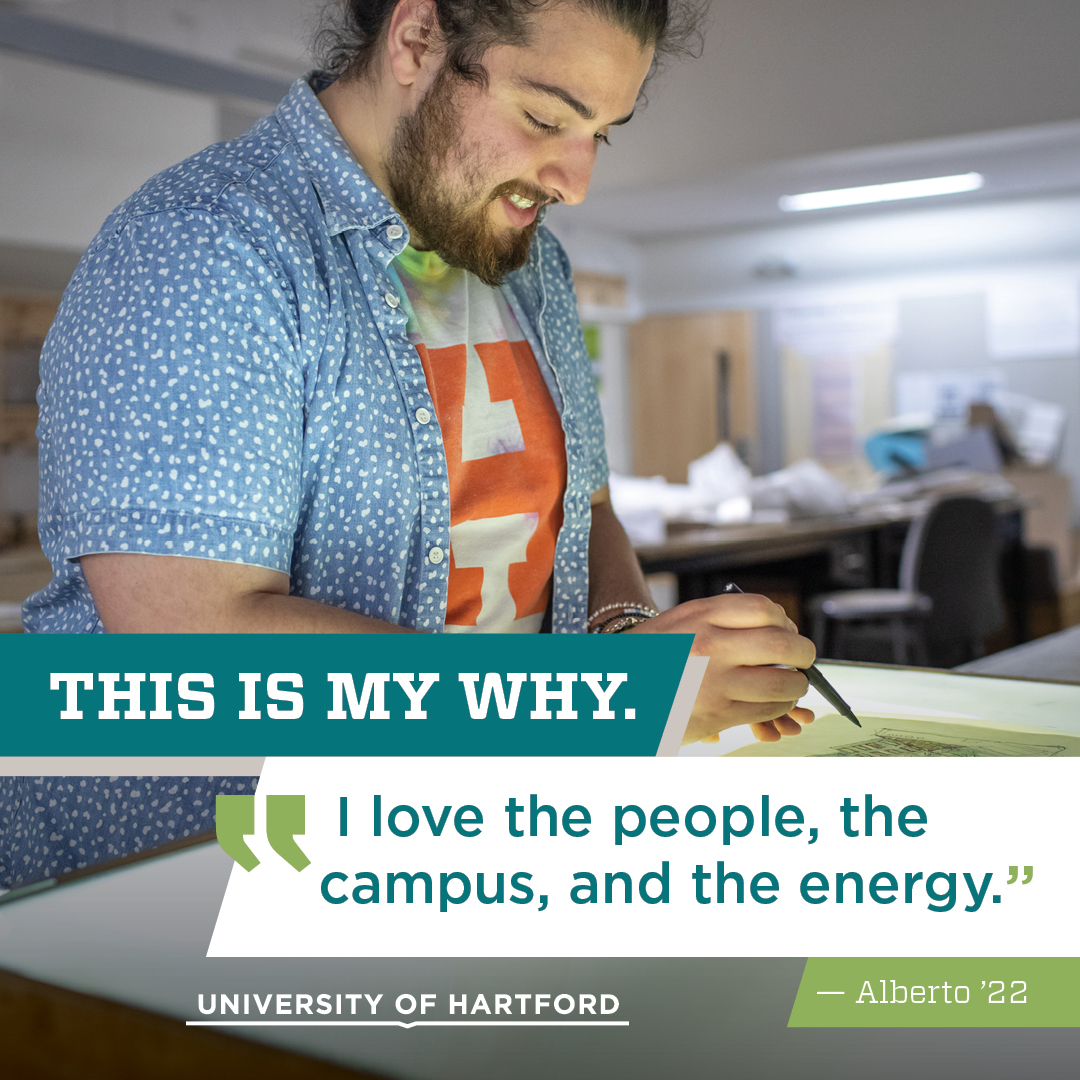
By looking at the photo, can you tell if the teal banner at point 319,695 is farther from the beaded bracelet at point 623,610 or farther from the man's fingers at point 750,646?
the beaded bracelet at point 623,610

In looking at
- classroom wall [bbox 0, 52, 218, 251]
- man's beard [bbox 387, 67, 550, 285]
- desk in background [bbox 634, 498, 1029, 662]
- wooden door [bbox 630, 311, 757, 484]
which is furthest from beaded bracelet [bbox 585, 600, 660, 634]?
wooden door [bbox 630, 311, 757, 484]

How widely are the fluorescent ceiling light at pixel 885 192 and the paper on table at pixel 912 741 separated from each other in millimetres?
6422

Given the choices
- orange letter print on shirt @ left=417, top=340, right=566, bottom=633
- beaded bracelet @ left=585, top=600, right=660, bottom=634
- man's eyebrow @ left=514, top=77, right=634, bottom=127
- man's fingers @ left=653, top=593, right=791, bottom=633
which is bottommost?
beaded bracelet @ left=585, top=600, right=660, bottom=634

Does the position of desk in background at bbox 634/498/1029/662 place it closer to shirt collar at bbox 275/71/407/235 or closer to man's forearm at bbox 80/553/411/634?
shirt collar at bbox 275/71/407/235

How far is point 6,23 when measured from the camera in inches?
135

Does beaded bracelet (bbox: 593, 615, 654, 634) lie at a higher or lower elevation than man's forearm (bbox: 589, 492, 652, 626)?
lower

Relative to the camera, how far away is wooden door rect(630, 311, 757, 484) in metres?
8.48

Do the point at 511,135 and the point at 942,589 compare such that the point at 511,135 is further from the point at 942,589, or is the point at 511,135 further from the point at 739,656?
the point at 942,589

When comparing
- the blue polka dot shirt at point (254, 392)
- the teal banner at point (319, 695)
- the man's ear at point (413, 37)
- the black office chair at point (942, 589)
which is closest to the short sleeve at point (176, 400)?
the blue polka dot shirt at point (254, 392)

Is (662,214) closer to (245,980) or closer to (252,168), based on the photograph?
(252,168)

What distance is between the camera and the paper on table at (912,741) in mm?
849

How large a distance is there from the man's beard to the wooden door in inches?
298

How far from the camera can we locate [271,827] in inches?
25.7

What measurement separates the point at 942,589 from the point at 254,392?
3384 millimetres
